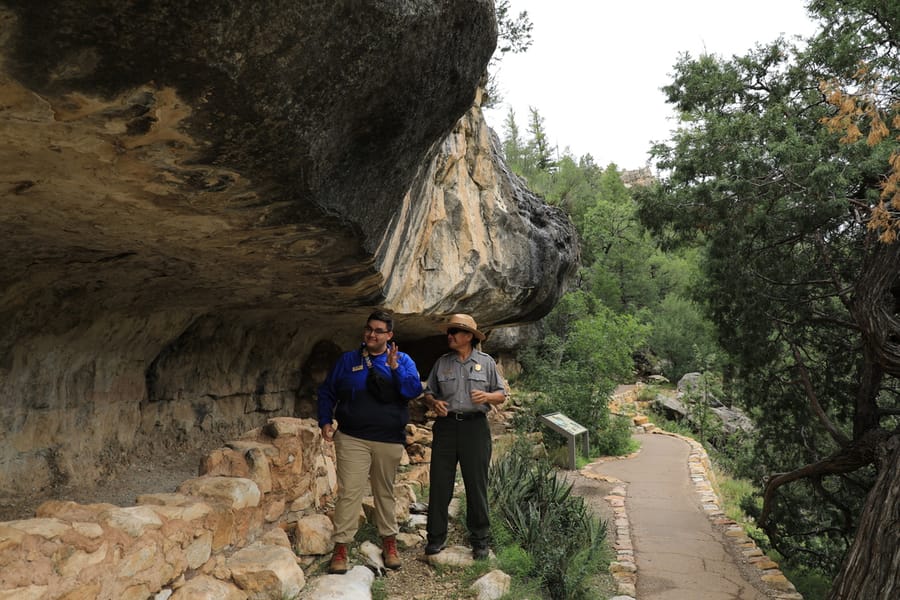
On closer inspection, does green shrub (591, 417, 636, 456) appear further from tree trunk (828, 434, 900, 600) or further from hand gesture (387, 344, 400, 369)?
hand gesture (387, 344, 400, 369)

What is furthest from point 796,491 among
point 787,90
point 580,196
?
point 580,196

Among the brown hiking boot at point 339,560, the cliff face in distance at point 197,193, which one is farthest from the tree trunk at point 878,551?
the cliff face in distance at point 197,193

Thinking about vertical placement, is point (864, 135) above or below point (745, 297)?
above

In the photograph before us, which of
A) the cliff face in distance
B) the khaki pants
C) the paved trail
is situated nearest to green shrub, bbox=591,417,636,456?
the paved trail

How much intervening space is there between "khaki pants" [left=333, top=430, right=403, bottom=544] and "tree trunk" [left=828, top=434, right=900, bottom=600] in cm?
305

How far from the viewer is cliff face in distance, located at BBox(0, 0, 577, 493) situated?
1894 mm

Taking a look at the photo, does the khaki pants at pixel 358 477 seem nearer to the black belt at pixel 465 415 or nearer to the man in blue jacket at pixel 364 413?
the man in blue jacket at pixel 364 413

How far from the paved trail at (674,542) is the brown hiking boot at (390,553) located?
6.94 feet

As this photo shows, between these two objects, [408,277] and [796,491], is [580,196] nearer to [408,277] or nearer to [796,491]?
[796,491]

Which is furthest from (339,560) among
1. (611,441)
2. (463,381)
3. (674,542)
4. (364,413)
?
(611,441)

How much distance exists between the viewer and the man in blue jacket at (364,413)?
12.0 feet

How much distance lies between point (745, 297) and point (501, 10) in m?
7.26

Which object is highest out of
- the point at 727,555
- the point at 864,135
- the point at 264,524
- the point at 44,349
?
the point at 864,135

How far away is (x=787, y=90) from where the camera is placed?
24.8 ft
